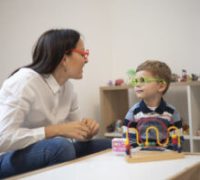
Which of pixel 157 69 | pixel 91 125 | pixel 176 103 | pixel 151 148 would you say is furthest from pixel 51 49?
pixel 176 103

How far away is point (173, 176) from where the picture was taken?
36.4 inches

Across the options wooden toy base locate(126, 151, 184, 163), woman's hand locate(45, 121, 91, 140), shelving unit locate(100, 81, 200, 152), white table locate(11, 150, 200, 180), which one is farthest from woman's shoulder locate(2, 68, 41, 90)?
shelving unit locate(100, 81, 200, 152)

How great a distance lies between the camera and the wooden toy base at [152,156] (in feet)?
3.72

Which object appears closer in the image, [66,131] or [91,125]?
[66,131]

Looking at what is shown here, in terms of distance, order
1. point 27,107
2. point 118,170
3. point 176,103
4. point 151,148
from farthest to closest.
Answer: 1. point 176,103
2. point 27,107
3. point 151,148
4. point 118,170

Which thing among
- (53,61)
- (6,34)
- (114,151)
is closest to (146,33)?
(6,34)

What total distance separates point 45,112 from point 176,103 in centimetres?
147

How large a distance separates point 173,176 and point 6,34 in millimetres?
1539

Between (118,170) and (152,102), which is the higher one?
(152,102)

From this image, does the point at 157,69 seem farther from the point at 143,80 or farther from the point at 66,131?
the point at 66,131

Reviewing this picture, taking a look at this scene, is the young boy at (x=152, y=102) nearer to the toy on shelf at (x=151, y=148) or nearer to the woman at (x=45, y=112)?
the toy on shelf at (x=151, y=148)

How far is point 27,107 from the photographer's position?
1.39m

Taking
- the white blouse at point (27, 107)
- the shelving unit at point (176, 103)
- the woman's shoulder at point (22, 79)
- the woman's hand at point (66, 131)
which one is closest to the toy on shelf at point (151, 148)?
the woman's hand at point (66, 131)

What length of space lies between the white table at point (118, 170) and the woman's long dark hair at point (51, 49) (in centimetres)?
53
